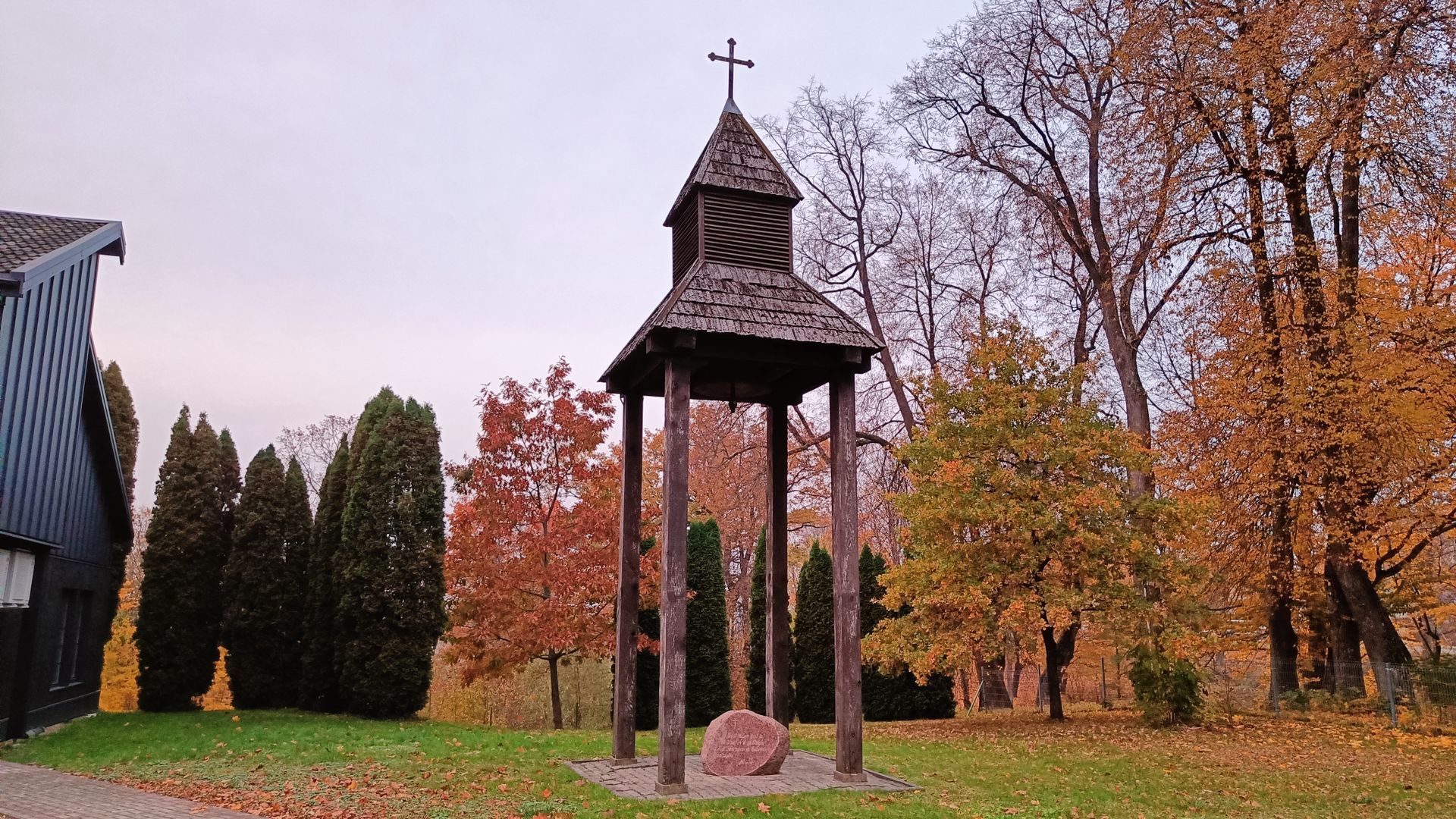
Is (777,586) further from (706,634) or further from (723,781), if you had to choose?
(706,634)

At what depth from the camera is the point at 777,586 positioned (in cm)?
1128

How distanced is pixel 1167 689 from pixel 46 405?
60.3ft

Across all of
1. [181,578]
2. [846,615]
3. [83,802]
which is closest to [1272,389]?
[846,615]

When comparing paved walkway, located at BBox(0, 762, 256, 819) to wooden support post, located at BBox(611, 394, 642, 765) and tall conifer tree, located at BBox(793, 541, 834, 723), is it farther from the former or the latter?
tall conifer tree, located at BBox(793, 541, 834, 723)

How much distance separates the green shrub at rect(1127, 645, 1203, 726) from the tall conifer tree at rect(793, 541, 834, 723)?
6926mm

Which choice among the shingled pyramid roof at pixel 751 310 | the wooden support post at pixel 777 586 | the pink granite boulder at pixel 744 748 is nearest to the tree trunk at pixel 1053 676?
the wooden support post at pixel 777 586

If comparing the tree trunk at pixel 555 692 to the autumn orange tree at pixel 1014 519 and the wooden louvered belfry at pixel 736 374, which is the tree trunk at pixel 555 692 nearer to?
the autumn orange tree at pixel 1014 519

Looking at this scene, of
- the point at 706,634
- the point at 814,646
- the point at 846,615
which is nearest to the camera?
the point at 846,615

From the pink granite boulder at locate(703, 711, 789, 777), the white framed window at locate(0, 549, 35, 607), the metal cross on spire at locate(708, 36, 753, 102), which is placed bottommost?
the pink granite boulder at locate(703, 711, 789, 777)

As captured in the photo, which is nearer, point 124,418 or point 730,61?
point 730,61

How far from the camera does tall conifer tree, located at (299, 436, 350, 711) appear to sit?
18469 mm

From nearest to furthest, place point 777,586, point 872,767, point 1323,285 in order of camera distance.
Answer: point 872,767
point 777,586
point 1323,285

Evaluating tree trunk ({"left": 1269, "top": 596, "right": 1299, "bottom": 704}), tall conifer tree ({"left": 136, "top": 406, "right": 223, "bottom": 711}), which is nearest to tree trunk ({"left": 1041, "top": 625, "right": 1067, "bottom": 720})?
tree trunk ({"left": 1269, "top": 596, "right": 1299, "bottom": 704})

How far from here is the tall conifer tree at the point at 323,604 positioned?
60.6 ft
